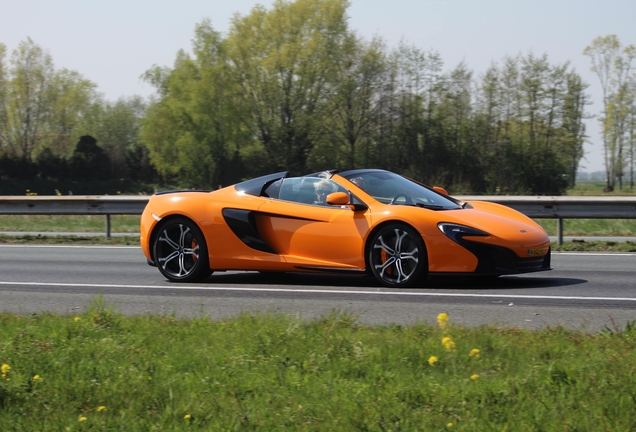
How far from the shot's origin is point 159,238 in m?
9.55

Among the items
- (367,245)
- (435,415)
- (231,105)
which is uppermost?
(231,105)

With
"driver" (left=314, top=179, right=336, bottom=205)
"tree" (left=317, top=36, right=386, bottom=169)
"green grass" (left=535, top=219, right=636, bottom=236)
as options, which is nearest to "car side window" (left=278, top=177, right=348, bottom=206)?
"driver" (left=314, top=179, right=336, bottom=205)

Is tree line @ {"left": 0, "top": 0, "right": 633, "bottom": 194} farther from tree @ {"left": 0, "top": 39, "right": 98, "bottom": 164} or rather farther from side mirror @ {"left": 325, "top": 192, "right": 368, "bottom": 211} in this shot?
side mirror @ {"left": 325, "top": 192, "right": 368, "bottom": 211}

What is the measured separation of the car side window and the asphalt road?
3.07 feet

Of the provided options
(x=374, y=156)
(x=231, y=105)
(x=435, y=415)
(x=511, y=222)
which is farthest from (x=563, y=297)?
(x=231, y=105)

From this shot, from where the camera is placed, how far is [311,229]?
8.72m

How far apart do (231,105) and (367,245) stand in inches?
2049

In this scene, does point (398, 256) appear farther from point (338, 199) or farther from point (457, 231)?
point (338, 199)

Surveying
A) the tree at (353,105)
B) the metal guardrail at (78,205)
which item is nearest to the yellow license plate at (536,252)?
the metal guardrail at (78,205)

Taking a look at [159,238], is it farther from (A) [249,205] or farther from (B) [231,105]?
(B) [231,105]

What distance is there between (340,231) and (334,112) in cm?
4612

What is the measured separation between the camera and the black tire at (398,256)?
825cm

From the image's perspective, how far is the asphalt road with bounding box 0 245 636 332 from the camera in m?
6.85

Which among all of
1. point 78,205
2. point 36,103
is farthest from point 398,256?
point 36,103
